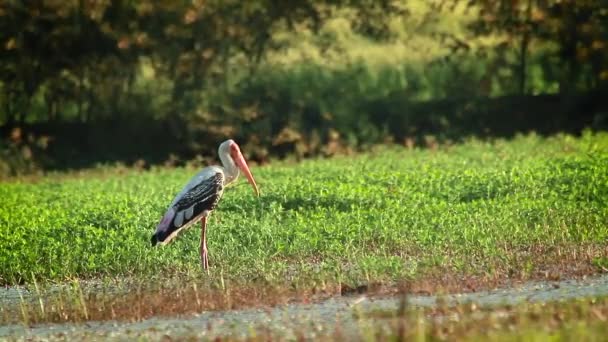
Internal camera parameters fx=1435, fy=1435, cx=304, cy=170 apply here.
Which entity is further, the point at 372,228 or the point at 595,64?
the point at 595,64

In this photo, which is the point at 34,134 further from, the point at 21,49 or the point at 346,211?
the point at 346,211

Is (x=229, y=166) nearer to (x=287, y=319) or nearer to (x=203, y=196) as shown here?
(x=203, y=196)

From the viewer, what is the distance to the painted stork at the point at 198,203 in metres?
12.6

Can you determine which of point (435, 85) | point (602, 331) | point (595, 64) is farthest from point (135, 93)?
point (602, 331)

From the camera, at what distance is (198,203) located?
42.3 ft

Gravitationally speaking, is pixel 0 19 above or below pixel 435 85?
above

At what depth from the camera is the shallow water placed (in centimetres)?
939

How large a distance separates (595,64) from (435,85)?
10.0 feet

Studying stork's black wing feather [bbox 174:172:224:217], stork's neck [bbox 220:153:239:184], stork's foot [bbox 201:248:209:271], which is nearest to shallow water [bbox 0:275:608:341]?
stork's foot [bbox 201:248:209:271]

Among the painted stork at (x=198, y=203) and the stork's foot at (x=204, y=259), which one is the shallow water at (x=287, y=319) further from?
the painted stork at (x=198, y=203)

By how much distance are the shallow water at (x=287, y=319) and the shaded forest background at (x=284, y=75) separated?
1414 cm

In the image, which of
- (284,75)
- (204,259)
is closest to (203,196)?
(204,259)

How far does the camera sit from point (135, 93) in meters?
26.5

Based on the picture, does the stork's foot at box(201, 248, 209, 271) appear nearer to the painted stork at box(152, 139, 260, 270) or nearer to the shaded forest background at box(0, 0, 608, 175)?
the painted stork at box(152, 139, 260, 270)
